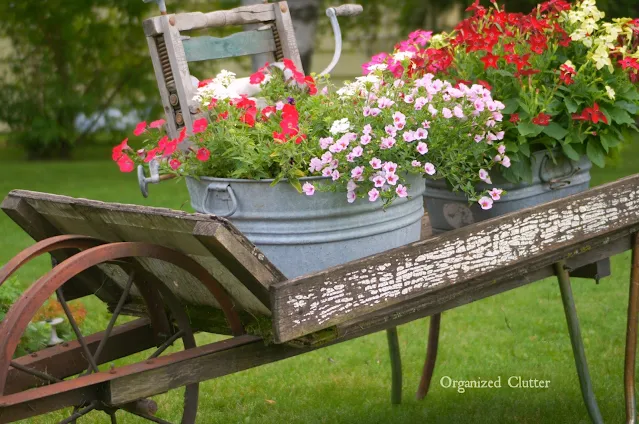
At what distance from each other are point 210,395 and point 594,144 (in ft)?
6.42

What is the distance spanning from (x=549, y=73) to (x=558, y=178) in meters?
0.30

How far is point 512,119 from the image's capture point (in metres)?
2.43

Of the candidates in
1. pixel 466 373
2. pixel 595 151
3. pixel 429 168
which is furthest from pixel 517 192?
pixel 466 373

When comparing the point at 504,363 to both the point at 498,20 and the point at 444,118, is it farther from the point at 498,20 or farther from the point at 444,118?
the point at 444,118

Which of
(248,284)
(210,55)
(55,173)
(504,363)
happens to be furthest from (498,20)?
(55,173)

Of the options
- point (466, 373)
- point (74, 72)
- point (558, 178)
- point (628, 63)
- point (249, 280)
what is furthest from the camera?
point (74, 72)

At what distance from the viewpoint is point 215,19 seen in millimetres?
2699

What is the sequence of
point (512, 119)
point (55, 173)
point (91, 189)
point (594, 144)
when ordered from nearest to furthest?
1. point (512, 119)
2. point (594, 144)
3. point (91, 189)
4. point (55, 173)

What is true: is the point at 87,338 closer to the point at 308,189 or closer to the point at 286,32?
the point at 308,189

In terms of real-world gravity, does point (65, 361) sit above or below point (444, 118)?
below

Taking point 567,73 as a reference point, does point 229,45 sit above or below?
above

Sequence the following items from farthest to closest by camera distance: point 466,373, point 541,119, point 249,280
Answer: point 466,373 < point 541,119 < point 249,280

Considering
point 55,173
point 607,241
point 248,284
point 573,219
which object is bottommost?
point 55,173

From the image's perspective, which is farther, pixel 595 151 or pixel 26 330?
pixel 26 330
